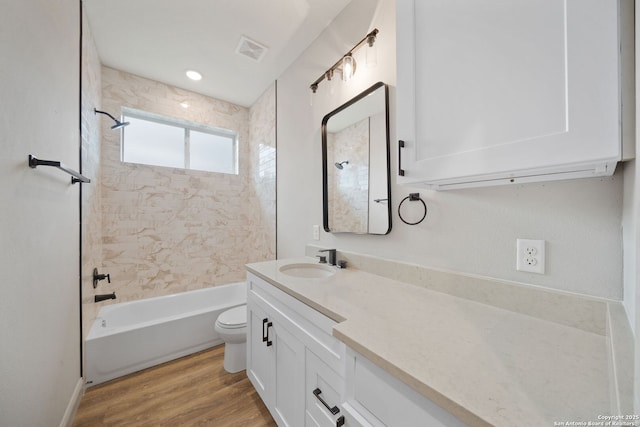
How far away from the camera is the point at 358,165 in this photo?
1.54 meters

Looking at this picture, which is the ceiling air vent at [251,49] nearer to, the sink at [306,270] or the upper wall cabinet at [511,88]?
the upper wall cabinet at [511,88]

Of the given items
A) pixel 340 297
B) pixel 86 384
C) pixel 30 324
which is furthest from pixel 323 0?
pixel 86 384

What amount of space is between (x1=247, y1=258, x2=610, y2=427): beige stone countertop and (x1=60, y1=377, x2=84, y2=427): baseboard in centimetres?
155

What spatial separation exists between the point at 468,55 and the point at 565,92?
29 centimetres

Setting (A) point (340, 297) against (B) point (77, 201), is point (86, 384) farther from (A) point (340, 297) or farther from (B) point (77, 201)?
(A) point (340, 297)

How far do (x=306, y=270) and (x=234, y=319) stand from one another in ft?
2.65

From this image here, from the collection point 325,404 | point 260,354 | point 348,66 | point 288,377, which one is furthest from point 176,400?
point 348,66

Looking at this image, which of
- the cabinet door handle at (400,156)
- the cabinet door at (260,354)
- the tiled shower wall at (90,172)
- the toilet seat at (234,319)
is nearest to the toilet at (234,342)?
the toilet seat at (234,319)

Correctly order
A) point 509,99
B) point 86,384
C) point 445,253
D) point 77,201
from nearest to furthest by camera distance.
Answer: point 509,99
point 445,253
point 77,201
point 86,384

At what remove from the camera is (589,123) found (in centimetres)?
52

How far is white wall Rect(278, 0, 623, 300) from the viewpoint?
707 mm

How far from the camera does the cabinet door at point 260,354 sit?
131cm

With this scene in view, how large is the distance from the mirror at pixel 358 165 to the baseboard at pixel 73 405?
1838mm

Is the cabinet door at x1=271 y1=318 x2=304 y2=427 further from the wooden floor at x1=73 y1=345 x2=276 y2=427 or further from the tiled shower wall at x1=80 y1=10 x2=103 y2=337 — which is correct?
the tiled shower wall at x1=80 y1=10 x2=103 y2=337
